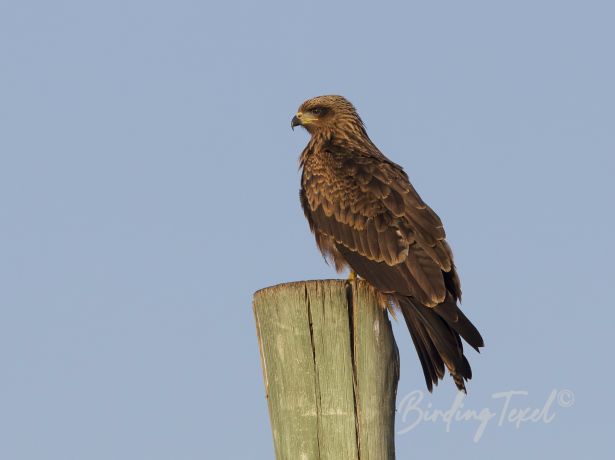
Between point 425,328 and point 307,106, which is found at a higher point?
point 307,106

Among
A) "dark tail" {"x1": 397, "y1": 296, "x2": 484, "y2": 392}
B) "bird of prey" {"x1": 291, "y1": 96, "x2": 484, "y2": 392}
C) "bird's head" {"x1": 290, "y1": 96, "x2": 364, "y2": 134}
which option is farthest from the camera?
"bird's head" {"x1": 290, "y1": 96, "x2": 364, "y2": 134}

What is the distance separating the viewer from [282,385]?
15.9 ft

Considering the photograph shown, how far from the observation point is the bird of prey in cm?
623

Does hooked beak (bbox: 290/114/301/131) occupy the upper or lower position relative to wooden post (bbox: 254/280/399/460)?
upper

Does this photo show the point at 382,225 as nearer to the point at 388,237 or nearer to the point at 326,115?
the point at 388,237

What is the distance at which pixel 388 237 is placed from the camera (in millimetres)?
7297

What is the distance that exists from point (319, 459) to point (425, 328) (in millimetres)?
1958

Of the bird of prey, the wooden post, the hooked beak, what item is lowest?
the wooden post

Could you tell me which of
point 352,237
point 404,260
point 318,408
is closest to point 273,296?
point 318,408

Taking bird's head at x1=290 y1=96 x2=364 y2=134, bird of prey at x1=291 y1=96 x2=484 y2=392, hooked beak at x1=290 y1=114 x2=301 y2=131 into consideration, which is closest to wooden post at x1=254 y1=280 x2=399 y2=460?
bird of prey at x1=291 y1=96 x2=484 y2=392

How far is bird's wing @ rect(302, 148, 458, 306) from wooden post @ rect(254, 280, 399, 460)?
1.46 metres

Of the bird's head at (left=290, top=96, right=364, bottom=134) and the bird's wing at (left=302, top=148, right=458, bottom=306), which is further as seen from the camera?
the bird's head at (left=290, top=96, right=364, bottom=134)

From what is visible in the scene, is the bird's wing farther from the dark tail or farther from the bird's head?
the bird's head

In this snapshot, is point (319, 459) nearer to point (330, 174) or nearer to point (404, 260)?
point (404, 260)
